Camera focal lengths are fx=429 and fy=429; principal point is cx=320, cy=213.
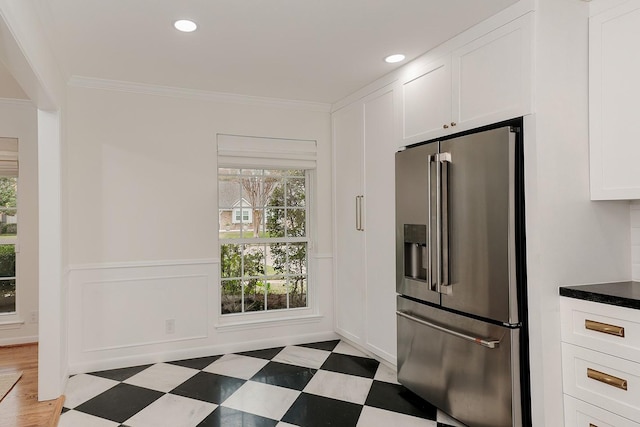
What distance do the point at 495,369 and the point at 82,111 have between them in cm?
341

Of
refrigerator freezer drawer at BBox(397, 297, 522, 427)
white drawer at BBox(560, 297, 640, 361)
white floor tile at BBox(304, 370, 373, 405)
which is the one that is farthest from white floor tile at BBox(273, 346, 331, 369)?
white drawer at BBox(560, 297, 640, 361)

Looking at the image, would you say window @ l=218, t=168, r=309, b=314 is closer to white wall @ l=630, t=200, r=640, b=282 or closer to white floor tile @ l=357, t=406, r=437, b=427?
white floor tile @ l=357, t=406, r=437, b=427

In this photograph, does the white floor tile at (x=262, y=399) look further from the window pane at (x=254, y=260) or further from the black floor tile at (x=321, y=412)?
the window pane at (x=254, y=260)

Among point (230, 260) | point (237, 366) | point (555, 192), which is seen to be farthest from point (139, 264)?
point (555, 192)

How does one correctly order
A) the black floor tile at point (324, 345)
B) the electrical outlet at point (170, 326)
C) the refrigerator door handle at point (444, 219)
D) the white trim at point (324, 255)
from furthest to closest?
the white trim at point (324, 255)
the black floor tile at point (324, 345)
the electrical outlet at point (170, 326)
the refrigerator door handle at point (444, 219)

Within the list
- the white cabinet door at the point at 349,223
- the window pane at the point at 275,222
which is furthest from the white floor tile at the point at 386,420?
the window pane at the point at 275,222

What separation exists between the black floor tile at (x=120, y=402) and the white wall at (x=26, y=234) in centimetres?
166

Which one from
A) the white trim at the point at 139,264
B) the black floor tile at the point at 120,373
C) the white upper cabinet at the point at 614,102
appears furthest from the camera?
the white trim at the point at 139,264

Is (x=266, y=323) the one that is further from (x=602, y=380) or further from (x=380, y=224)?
(x=602, y=380)

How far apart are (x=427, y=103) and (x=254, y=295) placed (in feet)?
7.81

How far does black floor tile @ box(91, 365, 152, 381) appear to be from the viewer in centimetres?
325

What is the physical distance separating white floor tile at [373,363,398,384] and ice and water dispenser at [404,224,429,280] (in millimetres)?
859

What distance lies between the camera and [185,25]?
8.00 ft

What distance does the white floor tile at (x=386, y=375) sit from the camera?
3.18 meters
